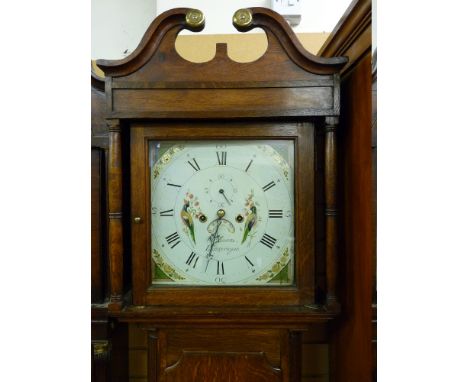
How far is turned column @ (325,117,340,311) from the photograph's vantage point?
2.47 ft

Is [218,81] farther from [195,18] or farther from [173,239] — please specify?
[173,239]

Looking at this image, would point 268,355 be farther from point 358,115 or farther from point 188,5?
point 188,5

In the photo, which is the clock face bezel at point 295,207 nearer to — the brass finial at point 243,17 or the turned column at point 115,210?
the turned column at point 115,210

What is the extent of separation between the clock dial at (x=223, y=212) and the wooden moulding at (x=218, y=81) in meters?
0.08

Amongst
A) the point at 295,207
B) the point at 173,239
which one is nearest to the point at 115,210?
the point at 173,239

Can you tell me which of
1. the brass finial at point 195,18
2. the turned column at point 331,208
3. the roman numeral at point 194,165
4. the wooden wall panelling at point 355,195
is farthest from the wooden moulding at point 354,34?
the roman numeral at point 194,165

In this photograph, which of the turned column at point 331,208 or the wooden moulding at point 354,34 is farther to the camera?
the turned column at point 331,208

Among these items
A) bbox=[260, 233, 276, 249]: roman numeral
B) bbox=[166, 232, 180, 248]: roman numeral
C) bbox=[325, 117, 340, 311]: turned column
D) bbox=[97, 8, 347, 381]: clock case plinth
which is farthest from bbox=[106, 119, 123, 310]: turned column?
bbox=[325, 117, 340, 311]: turned column

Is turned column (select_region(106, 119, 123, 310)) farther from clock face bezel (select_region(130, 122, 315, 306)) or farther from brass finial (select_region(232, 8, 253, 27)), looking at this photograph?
brass finial (select_region(232, 8, 253, 27))

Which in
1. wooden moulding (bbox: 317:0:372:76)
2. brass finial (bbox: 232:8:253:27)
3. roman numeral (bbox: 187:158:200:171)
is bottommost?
roman numeral (bbox: 187:158:200:171)

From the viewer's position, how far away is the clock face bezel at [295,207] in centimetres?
78

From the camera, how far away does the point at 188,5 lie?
42.0 inches

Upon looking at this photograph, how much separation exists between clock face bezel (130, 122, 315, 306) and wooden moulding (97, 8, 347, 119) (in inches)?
1.5
